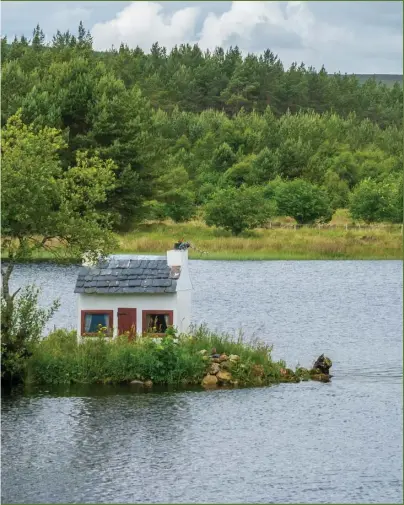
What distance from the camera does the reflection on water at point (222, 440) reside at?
22.7 metres

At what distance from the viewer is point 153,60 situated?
190 metres

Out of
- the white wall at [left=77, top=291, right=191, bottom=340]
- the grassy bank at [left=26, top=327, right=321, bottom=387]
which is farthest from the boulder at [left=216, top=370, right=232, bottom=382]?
the white wall at [left=77, top=291, right=191, bottom=340]

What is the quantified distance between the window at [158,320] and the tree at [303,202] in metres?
60.6

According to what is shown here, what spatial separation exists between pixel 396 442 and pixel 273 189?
245 feet

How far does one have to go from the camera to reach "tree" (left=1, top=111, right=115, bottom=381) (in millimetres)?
30469

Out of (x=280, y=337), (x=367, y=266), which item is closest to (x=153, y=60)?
(x=367, y=266)

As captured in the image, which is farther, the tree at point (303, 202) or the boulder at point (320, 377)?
the tree at point (303, 202)

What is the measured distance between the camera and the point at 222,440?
26766mm

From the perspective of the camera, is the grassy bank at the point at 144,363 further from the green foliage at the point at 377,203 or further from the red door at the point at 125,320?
the green foliage at the point at 377,203

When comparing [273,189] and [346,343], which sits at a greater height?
[273,189]

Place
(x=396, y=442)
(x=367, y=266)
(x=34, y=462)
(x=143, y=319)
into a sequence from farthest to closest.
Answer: (x=367, y=266), (x=143, y=319), (x=396, y=442), (x=34, y=462)

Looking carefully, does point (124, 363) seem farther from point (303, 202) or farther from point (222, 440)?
point (303, 202)

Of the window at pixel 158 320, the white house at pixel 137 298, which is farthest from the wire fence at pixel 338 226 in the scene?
the window at pixel 158 320

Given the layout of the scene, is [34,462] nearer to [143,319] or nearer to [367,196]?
[143,319]
